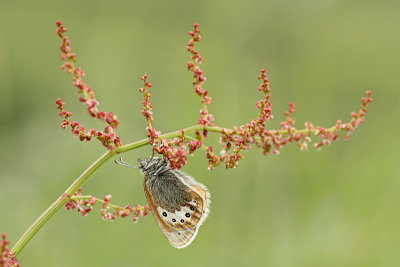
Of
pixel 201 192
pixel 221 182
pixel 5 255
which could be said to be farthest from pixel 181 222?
pixel 221 182

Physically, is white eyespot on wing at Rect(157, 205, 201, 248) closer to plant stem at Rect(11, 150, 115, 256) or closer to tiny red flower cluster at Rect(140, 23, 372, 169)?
tiny red flower cluster at Rect(140, 23, 372, 169)

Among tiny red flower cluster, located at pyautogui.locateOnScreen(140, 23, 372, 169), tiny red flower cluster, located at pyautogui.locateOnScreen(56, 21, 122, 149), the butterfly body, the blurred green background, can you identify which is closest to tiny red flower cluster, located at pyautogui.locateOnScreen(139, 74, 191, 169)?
tiny red flower cluster, located at pyautogui.locateOnScreen(140, 23, 372, 169)

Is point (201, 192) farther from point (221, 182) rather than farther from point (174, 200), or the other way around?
point (221, 182)

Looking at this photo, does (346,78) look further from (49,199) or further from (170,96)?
→ (49,199)

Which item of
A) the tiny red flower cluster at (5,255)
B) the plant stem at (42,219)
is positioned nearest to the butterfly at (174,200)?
the plant stem at (42,219)

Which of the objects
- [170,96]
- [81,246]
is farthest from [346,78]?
[81,246]

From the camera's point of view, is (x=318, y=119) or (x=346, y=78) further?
(x=346, y=78)

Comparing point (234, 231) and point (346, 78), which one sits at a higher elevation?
point (346, 78)
